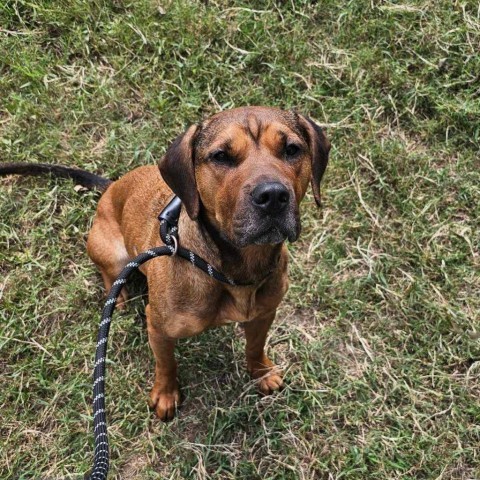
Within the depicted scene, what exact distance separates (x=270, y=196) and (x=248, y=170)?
25 centimetres

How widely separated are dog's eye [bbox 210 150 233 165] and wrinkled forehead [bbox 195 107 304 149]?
0.21 ft

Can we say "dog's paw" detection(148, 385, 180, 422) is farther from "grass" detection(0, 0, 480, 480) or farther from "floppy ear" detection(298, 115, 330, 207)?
"floppy ear" detection(298, 115, 330, 207)

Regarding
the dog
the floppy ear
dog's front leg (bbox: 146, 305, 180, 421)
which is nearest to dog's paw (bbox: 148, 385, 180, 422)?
dog's front leg (bbox: 146, 305, 180, 421)

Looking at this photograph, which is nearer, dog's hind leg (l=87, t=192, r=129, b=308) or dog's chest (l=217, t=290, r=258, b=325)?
dog's chest (l=217, t=290, r=258, b=325)

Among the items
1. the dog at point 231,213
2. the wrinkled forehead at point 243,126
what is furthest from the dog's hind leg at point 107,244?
the wrinkled forehead at point 243,126

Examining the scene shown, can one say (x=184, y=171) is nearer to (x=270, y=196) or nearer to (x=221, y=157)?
(x=221, y=157)

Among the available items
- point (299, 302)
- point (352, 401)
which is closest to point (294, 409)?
point (352, 401)

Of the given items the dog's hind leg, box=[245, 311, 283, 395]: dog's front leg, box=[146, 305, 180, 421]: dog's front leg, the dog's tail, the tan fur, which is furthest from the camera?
the dog's tail

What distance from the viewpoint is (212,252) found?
345cm

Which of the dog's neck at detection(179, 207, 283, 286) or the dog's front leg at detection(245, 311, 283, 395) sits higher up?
the dog's neck at detection(179, 207, 283, 286)

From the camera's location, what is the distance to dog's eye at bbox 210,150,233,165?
3.29 m

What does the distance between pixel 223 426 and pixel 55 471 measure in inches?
50.5

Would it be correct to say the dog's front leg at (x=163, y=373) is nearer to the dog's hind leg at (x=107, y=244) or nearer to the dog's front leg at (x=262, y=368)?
the dog's front leg at (x=262, y=368)

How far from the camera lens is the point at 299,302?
16.5 feet
